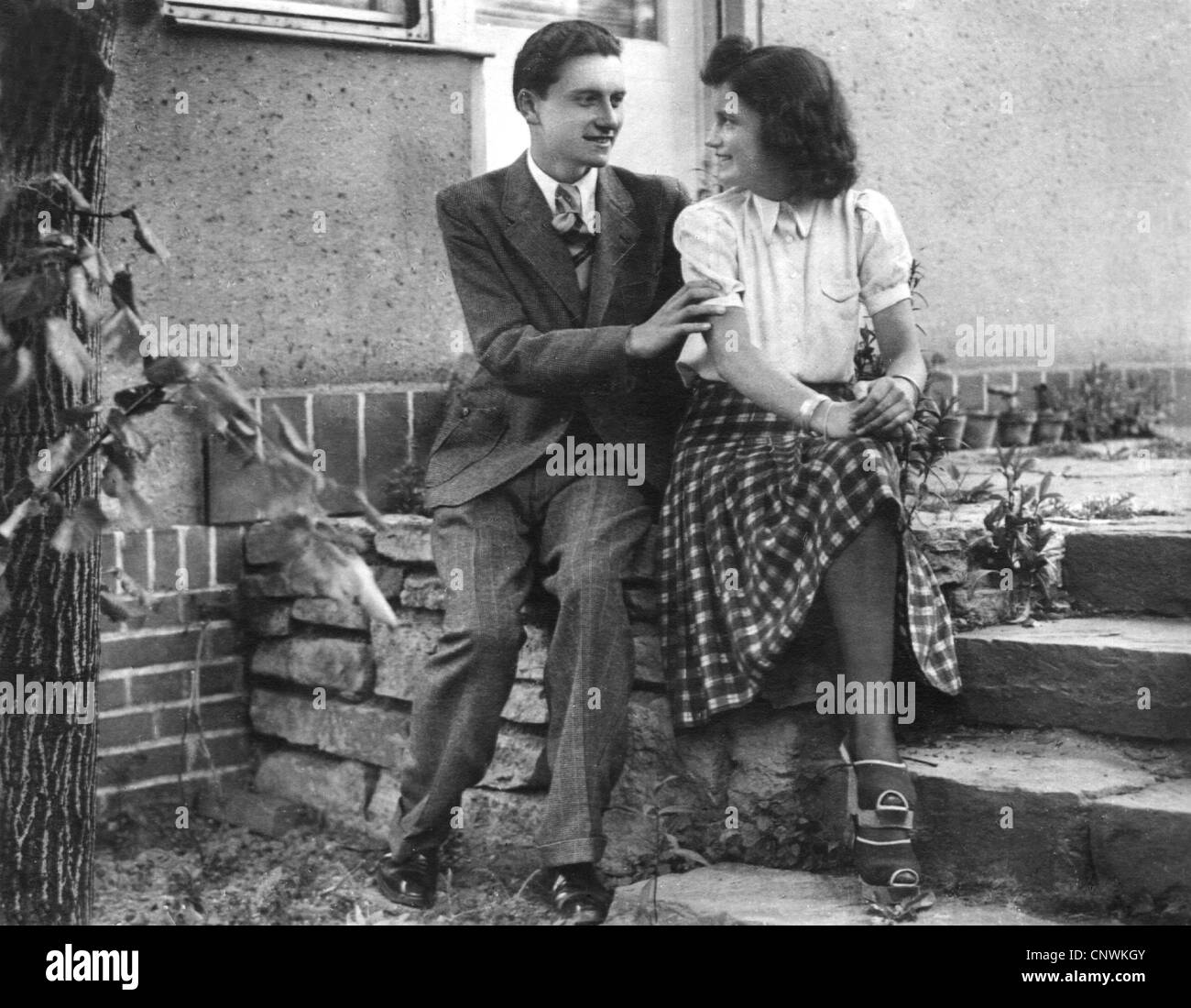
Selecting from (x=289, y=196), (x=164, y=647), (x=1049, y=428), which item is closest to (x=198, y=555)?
(x=164, y=647)

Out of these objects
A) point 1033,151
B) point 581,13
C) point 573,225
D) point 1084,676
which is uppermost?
point 581,13

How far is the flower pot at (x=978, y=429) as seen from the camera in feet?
17.7

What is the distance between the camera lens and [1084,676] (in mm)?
3312

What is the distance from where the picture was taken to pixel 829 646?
325 cm

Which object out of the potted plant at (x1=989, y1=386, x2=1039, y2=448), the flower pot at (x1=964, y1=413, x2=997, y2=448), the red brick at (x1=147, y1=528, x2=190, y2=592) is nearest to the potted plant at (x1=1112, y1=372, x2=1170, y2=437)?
the potted plant at (x1=989, y1=386, x2=1039, y2=448)

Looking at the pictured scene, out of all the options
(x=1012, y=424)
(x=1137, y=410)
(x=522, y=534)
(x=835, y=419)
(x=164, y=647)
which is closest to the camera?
(x=835, y=419)

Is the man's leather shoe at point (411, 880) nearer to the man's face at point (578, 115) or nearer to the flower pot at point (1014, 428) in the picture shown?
the man's face at point (578, 115)

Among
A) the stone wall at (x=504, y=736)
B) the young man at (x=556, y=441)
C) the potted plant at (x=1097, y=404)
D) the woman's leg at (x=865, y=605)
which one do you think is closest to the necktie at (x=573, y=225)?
the young man at (x=556, y=441)

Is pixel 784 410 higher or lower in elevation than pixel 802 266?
lower

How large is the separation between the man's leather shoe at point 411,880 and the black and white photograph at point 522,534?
0.5 inches

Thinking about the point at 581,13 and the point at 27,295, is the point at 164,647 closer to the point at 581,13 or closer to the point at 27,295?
the point at 27,295

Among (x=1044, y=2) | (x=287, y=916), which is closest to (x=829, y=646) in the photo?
(x=287, y=916)

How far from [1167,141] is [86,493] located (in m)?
4.66

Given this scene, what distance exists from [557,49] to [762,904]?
6.07ft
